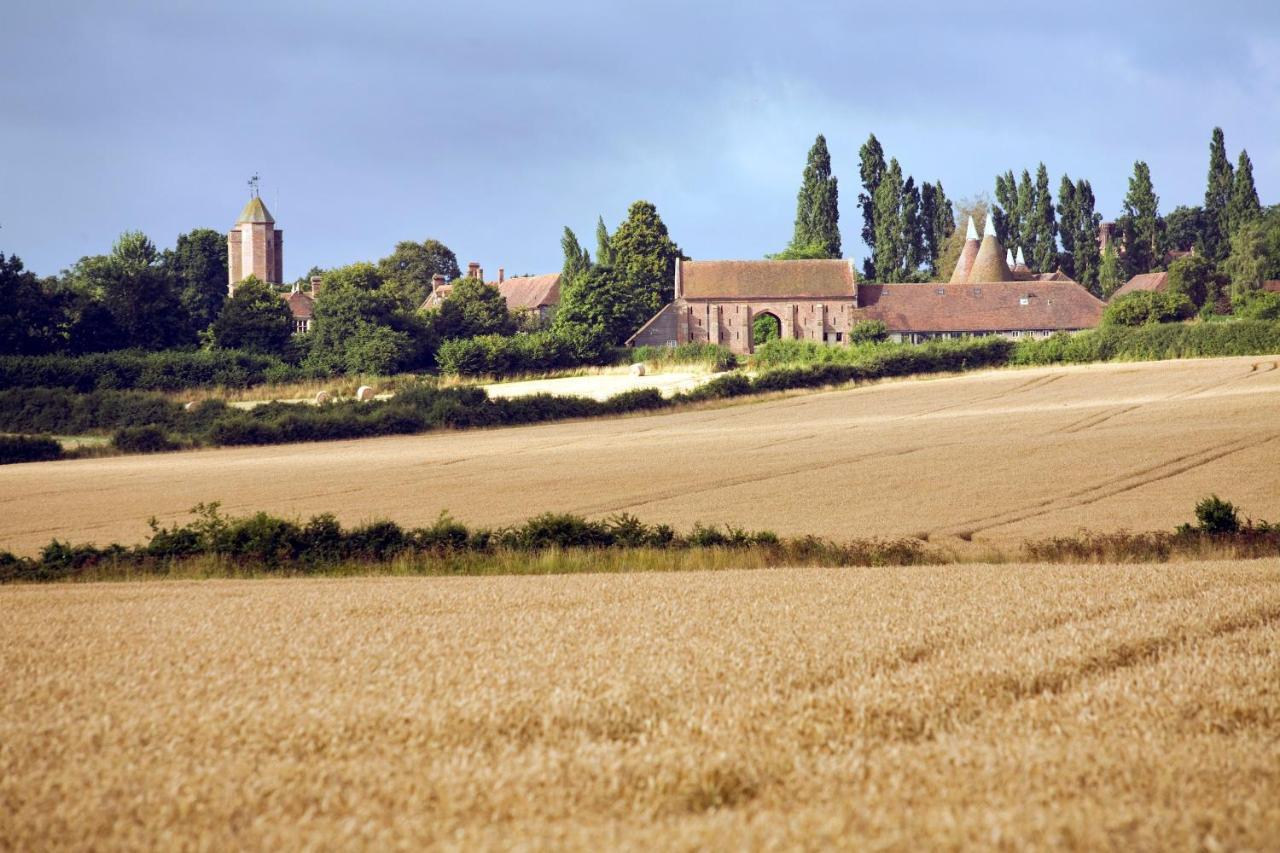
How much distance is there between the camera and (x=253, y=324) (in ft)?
286

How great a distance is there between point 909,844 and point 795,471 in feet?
102

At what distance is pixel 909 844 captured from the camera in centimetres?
400

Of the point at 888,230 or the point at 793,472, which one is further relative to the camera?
the point at 888,230

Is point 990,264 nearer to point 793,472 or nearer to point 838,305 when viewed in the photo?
point 838,305

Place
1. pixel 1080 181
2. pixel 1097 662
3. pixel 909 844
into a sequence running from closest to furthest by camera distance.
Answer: pixel 909 844 < pixel 1097 662 < pixel 1080 181

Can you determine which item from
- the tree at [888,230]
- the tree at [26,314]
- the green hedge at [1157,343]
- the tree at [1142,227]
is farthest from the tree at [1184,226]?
the tree at [26,314]

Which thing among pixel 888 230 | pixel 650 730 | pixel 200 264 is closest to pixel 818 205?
pixel 888 230

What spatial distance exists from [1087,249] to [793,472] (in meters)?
111

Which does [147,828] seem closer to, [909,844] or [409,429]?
[909,844]

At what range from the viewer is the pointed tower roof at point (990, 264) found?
124938 millimetres

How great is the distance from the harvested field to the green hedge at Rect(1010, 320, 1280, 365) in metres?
10.3

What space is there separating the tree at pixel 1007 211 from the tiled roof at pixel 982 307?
3006 centimetres

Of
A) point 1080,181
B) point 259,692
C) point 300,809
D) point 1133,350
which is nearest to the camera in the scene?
point 300,809

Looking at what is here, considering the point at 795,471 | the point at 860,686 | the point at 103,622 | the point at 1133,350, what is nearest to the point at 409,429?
the point at 795,471
